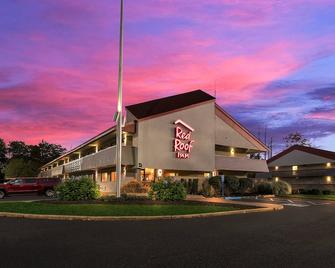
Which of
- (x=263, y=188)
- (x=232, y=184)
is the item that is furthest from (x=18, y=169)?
(x=232, y=184)

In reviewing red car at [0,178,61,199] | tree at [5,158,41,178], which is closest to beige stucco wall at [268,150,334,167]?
red car at [0,178,61,199]

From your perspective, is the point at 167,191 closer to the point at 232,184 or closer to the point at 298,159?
the point at 232,184

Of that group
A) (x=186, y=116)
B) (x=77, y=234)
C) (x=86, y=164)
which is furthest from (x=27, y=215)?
(x=86, y=164)

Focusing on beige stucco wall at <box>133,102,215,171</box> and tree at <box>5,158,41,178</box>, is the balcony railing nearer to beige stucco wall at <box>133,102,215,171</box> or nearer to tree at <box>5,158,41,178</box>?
beige stucco wall at <box>133,102,215,171</box>

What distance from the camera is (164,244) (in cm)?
1061

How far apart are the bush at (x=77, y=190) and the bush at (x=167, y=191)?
309 cm

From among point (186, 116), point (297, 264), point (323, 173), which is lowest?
point (297, 264)

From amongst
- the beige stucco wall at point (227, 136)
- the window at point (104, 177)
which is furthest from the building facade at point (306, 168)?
the window at point (104, 177)

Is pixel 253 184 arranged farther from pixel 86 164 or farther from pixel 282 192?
pixel 86 164

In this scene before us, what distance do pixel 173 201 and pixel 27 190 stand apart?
66.9 ft

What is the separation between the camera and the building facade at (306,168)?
199 ft

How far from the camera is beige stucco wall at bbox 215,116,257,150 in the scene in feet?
163

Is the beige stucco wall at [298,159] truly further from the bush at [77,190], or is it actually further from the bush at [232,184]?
the bush at [77,190]

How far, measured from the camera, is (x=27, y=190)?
40.2 m
